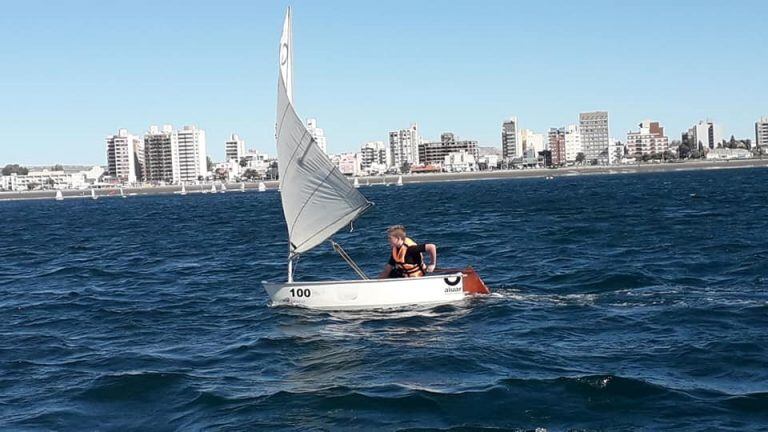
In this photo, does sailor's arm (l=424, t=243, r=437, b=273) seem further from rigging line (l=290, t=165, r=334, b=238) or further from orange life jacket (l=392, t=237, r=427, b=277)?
rigging line (l=290, t=165, r=334, b=238)

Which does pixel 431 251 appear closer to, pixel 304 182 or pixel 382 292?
pixel 382 292

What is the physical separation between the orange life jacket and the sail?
4.47 ft

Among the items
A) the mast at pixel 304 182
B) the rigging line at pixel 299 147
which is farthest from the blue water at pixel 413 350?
the rigging line at pixel 299 147

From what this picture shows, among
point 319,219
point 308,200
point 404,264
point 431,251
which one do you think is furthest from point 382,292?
point 308,200

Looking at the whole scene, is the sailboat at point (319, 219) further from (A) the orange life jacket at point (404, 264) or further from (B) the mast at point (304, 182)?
(A) the orange life jacket at point (404, 264)

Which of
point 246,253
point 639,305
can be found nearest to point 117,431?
point 639,305

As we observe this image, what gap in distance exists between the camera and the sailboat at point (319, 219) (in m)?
22.2

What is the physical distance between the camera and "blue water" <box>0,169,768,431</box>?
1352 centimetres

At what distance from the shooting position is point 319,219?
2356 centimetres

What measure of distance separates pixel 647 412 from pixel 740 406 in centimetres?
134

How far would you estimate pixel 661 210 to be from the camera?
60125 millimetres

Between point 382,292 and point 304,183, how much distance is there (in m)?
3.54

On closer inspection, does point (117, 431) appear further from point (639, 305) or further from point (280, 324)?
point (639, 305)

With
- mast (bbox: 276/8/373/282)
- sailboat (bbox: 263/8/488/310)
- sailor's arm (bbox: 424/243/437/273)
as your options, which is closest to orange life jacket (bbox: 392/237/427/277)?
sailor's arm (bbox: 424/243/437/273)
